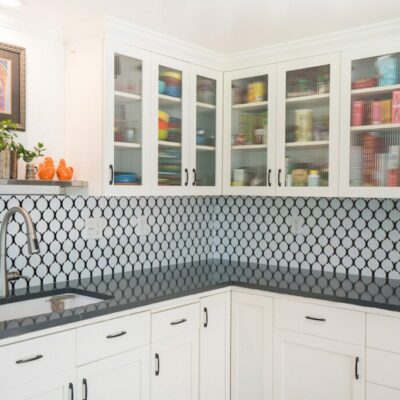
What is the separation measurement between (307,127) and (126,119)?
1.07 meters

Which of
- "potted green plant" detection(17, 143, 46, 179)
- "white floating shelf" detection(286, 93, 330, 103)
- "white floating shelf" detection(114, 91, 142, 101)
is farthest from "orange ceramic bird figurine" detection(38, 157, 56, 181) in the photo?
"white floating shelf" detection(286, 93, 330, 103)

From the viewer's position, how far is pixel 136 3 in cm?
239

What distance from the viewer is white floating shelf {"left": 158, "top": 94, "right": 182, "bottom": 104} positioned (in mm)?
2918

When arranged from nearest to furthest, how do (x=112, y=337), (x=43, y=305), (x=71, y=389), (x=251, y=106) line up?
(x=71, y=389) < (x=112, y=337) < (x=43, y=305) < (x=251, y=106)

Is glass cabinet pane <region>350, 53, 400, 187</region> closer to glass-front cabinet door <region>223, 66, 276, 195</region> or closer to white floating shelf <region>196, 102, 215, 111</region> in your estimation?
glass-front cabinet door <region>223, 66, 276, 195</region>

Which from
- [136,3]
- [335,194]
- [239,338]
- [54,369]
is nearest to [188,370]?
[239,338]

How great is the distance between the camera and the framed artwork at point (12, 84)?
2510mm

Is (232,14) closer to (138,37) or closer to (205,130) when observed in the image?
(138,37)

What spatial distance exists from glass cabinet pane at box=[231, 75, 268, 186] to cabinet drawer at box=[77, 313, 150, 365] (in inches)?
48.1

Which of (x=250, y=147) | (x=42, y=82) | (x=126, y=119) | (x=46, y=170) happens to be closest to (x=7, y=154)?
(x=46, y=170)

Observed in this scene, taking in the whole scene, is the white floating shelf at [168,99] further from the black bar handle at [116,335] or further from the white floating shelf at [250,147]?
the black bar handle at [116,335]

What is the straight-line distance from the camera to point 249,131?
3246mm

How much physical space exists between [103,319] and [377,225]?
172cm

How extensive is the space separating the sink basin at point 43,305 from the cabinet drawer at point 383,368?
135 cm
